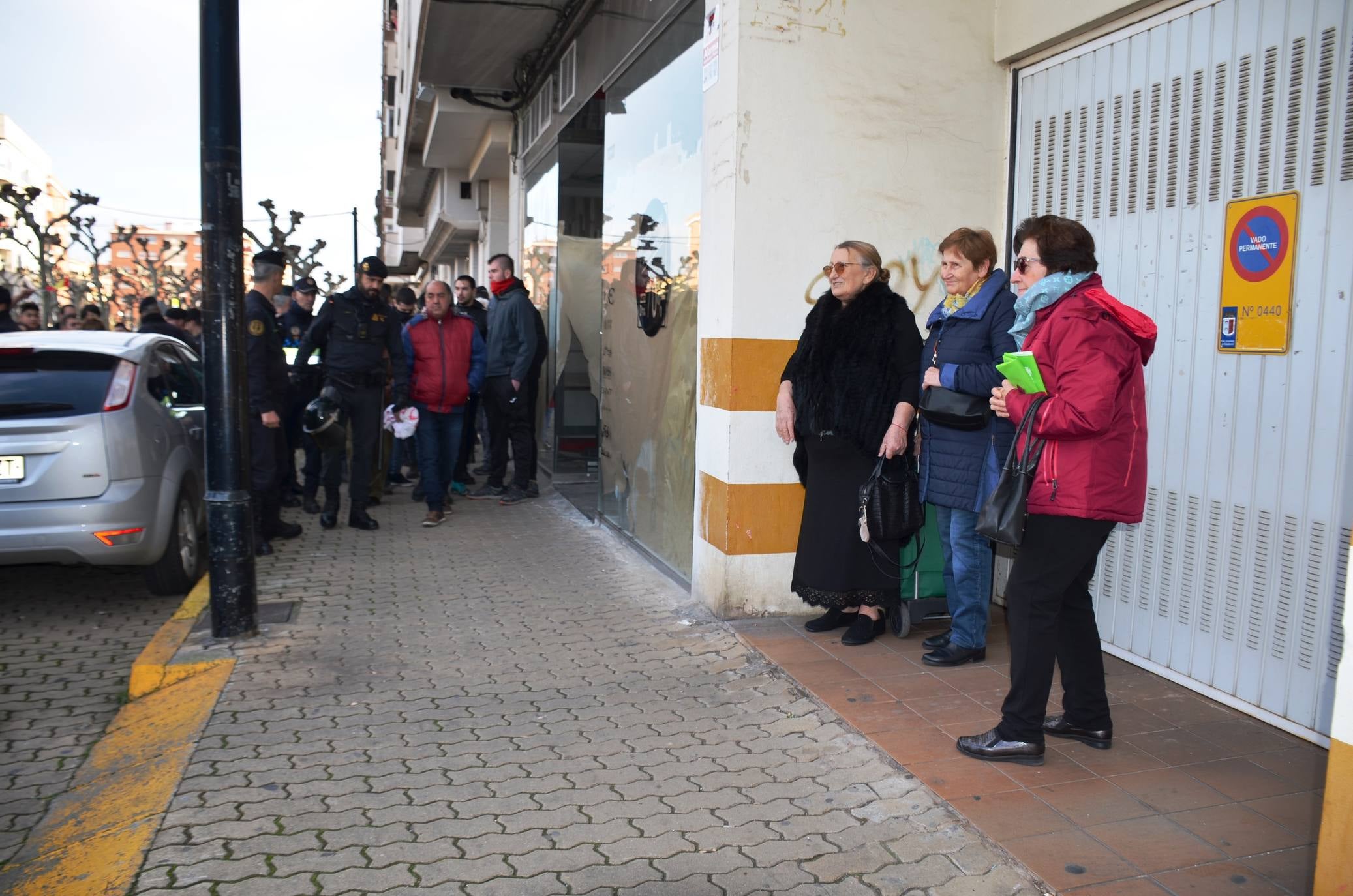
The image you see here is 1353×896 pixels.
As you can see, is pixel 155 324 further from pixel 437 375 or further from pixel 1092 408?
pixel 1092 408

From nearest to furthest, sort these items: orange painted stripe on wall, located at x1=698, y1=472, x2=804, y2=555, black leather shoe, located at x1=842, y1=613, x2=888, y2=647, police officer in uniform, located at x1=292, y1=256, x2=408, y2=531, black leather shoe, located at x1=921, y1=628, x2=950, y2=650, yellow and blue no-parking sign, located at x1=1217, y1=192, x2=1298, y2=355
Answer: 1. yellow and blue no-parking sign, located at x1=1217, y1=192, x2=1298, y2=355
2. black leather shoe, located at x1=921, y1=628, x2=950, y2=650
3. black leather shoe, located at x1=842, y1=613, x2=888, y2=647
4. orange painted stripe on wall, located at x1=698, y1=472, x2=804, y2=555
5. police officer in uniform, located at x1=292, y1=256, x2=408, y2=531

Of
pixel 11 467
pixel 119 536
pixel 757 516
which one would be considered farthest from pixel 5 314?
pixel 757 516

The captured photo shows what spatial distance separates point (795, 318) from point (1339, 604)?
106 inches

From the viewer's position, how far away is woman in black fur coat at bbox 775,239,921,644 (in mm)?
4934

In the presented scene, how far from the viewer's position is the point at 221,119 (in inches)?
198

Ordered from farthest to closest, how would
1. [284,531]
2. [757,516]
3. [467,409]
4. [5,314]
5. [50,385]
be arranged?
[5,314], [467,409], [284,531], [50,385], [757,516]

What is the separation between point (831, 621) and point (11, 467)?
435 centimetres

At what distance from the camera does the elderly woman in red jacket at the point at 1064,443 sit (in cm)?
348

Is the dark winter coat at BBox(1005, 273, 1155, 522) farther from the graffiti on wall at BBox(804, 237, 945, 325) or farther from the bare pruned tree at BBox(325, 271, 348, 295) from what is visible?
the bare pruned tree at BBox(325, 271, 348, 295)

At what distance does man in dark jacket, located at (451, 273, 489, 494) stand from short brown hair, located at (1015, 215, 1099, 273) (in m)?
6.64

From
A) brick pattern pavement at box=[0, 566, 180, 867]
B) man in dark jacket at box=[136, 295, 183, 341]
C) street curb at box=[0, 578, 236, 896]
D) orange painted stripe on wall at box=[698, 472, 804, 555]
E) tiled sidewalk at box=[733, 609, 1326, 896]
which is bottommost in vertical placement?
brick pattern pavement at box=[0, 566, 180, 867]

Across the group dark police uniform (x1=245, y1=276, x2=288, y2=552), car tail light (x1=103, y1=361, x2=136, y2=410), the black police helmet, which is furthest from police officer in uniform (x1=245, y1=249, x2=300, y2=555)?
car tail light (x1=103, y1=361, x2=136, y2=410)

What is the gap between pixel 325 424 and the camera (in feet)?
26.6

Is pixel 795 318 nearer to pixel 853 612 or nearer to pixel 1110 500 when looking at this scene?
pixel 853 612
